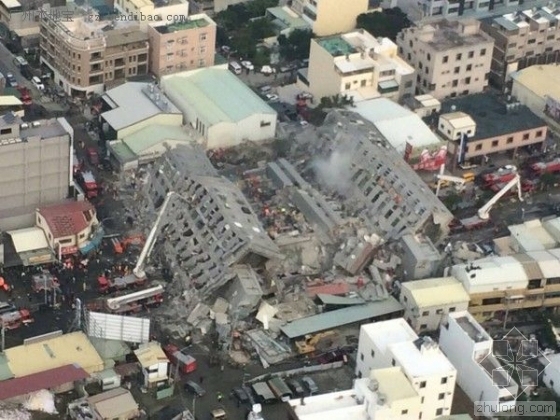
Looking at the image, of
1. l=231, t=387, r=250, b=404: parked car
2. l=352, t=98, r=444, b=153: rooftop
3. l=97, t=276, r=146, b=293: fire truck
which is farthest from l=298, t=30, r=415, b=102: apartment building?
l=231, t=387, r=250, b=404: parked car

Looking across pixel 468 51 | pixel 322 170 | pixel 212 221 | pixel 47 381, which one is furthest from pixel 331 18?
pixel 47 381

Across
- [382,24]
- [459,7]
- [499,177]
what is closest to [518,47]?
[459,7]

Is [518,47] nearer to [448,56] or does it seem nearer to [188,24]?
[448,56]

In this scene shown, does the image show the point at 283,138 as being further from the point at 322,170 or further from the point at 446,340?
the point at 446,340

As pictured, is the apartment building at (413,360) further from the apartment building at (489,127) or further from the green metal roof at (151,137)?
the green metal roof at (151,137)

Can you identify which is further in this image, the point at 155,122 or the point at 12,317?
the point at 155,122

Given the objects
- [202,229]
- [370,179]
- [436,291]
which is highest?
[370,179]
